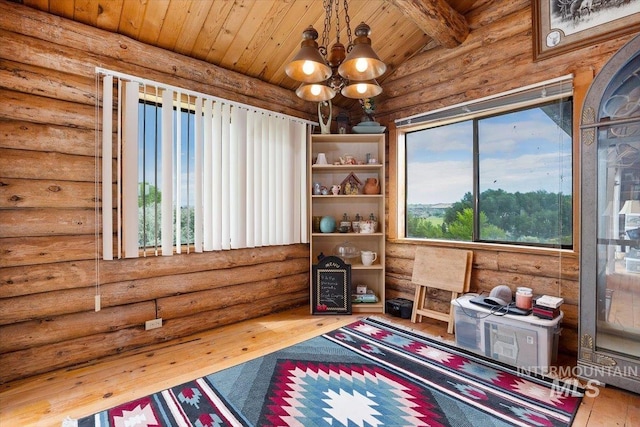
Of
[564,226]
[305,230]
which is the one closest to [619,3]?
[564,226]

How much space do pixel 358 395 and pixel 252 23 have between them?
2.98 metres

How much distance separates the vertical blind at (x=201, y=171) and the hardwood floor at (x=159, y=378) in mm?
807

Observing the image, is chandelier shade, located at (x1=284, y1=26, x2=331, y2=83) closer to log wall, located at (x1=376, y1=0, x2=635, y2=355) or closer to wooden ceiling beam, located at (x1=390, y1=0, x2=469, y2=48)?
wooden ceiling beam, located at (x1=390, y1=0, x2=469, y2=48)

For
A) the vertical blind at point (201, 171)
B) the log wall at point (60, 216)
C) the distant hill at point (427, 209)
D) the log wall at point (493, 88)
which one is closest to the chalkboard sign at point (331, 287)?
the vertical blind at point (201, 171)

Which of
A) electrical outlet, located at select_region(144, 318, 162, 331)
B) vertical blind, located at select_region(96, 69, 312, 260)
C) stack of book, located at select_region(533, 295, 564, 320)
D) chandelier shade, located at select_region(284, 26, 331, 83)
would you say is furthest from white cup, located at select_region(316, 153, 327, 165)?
stack of book, located at select_region(533, 295, 564, 320)

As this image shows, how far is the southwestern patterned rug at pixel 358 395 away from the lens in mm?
1746

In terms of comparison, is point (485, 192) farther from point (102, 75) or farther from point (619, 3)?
point (102, 75)

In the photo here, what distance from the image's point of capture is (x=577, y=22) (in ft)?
8.00

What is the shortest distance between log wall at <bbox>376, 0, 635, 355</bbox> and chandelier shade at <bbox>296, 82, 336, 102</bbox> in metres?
1.63

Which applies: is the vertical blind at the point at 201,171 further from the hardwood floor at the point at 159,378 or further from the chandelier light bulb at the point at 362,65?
the chandelier light bulb at the point at 362,65

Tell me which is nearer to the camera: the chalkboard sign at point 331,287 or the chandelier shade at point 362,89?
the chandelier shade at point 362,89

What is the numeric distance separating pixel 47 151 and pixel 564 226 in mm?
3917

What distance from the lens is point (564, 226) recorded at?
8.43 ft

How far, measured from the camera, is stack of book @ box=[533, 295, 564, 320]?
2.23m
